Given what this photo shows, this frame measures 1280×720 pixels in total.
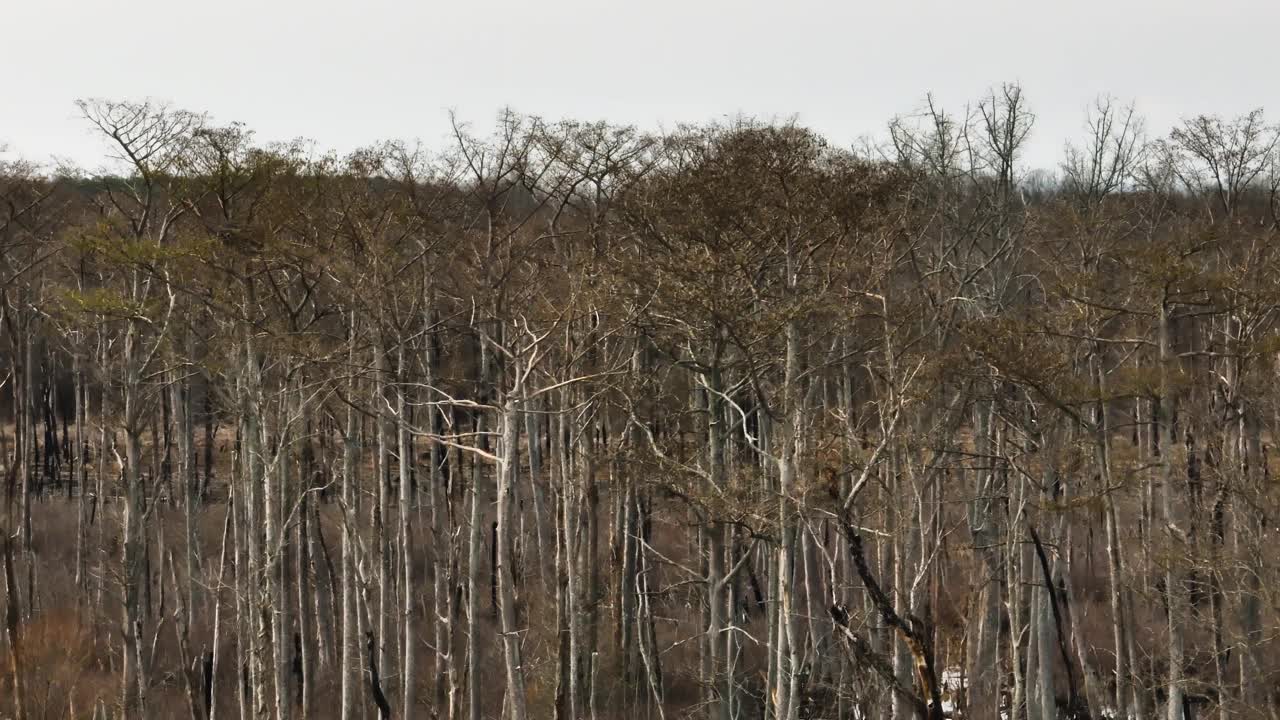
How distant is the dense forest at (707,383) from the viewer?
13.8 metres

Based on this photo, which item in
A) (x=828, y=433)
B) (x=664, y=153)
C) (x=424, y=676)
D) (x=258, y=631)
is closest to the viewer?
(x=828, y=433)

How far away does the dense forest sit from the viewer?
1380cm

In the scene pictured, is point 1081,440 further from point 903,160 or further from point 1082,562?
point 1082,562

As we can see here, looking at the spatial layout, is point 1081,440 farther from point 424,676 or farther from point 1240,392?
point 424,676

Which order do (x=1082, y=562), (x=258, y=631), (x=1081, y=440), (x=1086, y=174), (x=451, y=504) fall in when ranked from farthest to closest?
(x=1082, y=562) < (x=451, y=504) < (x=1086, y=174) < (x=1081, y=440) < (x=258, y=631)

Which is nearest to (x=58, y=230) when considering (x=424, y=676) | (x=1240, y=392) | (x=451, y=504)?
(x=451, y=504)

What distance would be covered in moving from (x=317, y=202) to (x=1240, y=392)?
1205 centimetres

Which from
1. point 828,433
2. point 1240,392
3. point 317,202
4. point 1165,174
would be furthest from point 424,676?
point 1165,174

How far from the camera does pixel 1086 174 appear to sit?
2031 cm

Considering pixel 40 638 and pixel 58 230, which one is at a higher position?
pixel 58 230

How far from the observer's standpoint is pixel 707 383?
15.3 meters

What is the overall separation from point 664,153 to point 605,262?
2868 mm

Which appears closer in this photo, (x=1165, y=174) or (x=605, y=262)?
(x=605, y=262)

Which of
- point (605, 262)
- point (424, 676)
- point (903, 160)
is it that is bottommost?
point (424, 676)
